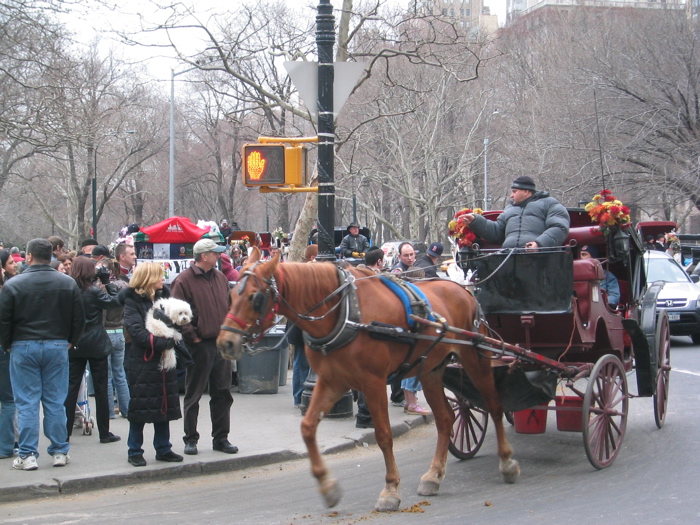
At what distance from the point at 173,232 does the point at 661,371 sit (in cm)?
1077

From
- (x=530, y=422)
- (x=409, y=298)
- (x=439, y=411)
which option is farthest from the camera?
(x=530, y=422)

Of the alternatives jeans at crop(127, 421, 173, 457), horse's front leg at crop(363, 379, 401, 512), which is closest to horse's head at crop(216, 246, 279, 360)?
horse's front leg at crop(363, 379, 401, 512)

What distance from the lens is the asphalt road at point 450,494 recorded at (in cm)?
589

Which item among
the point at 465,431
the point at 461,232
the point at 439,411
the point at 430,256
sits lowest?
the point at 465,431

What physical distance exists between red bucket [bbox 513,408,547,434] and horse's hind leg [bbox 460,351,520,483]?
155 cm

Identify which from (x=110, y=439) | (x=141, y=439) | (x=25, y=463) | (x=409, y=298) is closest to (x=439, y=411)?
(x=409, y=298)

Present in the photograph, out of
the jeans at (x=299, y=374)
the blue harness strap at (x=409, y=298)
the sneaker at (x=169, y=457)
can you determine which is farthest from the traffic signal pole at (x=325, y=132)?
the sneaker at (x=169, y=457)

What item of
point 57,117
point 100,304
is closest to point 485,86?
point 57,117

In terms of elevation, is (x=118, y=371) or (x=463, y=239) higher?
(x=463, y=239)

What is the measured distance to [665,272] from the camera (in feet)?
55.9

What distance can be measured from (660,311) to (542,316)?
230cm

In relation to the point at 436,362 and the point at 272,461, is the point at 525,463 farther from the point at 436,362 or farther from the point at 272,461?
the point at 272,461

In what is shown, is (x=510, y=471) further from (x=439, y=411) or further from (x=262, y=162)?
(x=262, y=162)

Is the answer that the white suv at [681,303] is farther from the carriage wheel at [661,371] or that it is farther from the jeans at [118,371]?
the jeans at [118,371]
